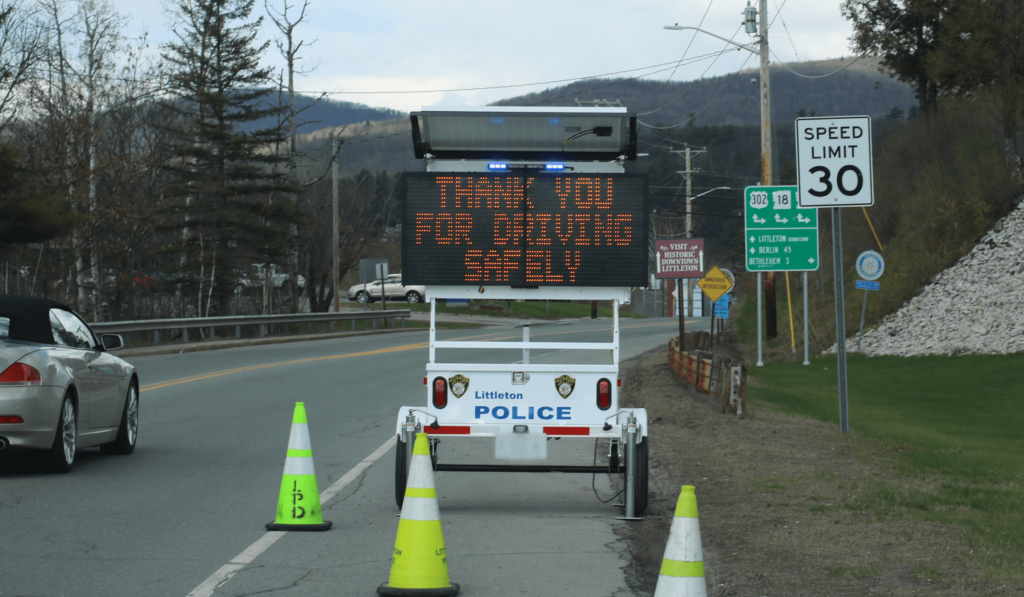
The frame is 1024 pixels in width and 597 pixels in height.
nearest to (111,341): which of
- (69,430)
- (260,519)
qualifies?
(69,430)

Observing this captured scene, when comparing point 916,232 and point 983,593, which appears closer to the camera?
point 983,593

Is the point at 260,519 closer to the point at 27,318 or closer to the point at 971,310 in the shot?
the point at 27,318

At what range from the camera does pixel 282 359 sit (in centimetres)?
2514

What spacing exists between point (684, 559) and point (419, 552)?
5.64 ft

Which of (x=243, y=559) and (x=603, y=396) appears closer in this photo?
(x=243, y=559)

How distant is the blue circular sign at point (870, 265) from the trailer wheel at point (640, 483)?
20128mm

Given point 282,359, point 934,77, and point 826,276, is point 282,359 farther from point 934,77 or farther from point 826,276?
point 934,77

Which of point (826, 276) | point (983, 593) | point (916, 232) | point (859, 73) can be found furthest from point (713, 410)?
point (859, 73)

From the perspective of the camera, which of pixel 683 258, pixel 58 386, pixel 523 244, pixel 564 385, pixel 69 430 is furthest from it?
pixel 683 258

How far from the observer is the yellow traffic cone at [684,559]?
13.5 ft

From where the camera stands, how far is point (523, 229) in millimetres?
8062

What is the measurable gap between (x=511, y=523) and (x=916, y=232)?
86.5 feet

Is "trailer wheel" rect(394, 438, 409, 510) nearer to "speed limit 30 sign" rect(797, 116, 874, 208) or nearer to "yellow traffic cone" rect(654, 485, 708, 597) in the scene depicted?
"yellow traffic cone" rect(654, 485, 708, 597)

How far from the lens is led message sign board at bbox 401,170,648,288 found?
7.96m
